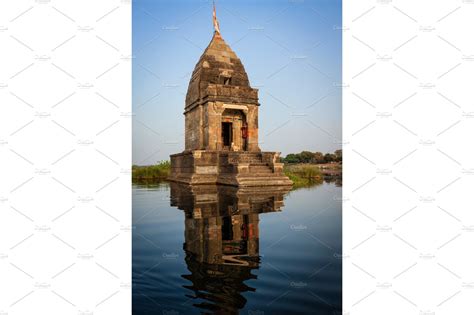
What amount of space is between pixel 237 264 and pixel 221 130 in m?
8.07

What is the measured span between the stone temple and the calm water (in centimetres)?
412

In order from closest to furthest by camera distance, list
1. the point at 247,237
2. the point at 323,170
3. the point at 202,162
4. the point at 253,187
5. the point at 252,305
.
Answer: the point at 252,305
the point at 247,237
the point at 253,187
the point at 202,162
the point at 323,170

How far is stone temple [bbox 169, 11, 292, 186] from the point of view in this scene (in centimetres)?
838

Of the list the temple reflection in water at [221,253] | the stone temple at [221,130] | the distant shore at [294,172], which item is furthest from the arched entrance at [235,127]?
the temple reflection in water at [221,253]

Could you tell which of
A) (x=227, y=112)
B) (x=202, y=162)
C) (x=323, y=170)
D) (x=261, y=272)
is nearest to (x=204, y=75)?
(x=227, y=112)

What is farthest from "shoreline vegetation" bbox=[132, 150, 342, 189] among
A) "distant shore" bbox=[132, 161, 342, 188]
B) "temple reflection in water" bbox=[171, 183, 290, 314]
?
"temple reflection in water" bbox=[171, 183, 290, 314]

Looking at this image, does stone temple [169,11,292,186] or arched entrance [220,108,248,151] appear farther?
arched entrance [220,108,248,151]

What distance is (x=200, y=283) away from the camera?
5.93ft

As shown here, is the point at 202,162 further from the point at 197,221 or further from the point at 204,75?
the point at 197,221

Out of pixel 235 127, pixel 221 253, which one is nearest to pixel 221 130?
pixel 235 127

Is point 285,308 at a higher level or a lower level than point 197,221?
lower

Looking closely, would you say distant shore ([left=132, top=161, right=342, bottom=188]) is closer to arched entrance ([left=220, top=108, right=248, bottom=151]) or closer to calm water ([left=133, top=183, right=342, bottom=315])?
arched entrance ([left=220, top=108, right=248, bottom=151])

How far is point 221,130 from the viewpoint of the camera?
393 inches
